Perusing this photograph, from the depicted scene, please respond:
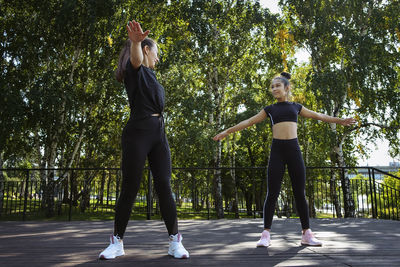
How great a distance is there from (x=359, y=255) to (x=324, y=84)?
9.73 meters

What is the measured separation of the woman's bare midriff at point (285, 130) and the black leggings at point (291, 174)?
0.04 meters

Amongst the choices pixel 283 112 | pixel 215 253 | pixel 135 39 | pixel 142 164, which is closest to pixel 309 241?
pixel 215 253

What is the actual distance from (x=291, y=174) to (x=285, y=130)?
1.52 ft

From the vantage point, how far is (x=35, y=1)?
10375 mm

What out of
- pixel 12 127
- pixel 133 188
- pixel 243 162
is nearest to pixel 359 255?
pixel 133 188

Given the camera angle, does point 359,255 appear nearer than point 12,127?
Yes

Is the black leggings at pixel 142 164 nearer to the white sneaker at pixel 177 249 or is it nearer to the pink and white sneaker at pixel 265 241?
the white sneaker at pixel 177 249

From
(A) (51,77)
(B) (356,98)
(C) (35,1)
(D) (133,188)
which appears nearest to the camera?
(D) (133,188)

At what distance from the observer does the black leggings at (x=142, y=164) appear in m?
2.31

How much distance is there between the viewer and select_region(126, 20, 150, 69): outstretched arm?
6.84ft

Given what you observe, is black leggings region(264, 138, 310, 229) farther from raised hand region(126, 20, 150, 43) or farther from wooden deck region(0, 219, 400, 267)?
raised hand region(126, 20, 150, 43)

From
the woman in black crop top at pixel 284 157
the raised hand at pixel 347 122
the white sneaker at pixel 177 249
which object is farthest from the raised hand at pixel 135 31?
the raised hand at pixel 347 122

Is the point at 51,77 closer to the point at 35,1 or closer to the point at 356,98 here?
the point at 35,1

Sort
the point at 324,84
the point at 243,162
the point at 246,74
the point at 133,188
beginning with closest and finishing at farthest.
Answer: the point at 133,188 < the point at 324,84 < the point at 246,74 < the point at 243,162
